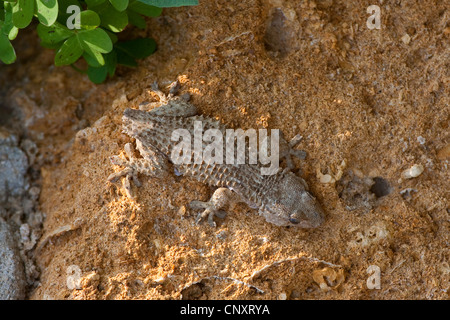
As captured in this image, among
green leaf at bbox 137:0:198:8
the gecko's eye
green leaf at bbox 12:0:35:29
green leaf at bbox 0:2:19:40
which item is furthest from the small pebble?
green leaf at bbox 0:2:19:40

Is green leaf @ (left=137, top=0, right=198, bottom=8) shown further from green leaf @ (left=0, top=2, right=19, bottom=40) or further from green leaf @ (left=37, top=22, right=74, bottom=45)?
green leaf @ (left=0, top=2, right=19, bottom=40)

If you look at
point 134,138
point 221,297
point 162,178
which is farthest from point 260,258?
point 134,138

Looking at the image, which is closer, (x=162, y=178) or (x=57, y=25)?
(x=57, y=25)

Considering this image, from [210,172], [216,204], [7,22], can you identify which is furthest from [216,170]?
[7,22]

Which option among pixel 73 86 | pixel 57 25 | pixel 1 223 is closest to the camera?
pixel 57 25

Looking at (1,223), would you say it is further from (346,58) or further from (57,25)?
(346,58)

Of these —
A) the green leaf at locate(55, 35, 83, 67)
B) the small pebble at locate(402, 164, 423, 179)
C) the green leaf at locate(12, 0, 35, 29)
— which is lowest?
the small pebble at locate(402, 164, 423, 179)

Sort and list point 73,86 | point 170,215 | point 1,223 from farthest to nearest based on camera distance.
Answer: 1. point 73,86
2. point 1,223
3. point 170,215

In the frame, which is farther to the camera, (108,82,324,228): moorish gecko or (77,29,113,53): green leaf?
(108,82,324,228): moorish gecko
